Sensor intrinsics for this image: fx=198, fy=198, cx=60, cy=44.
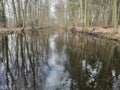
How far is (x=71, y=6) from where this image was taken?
4338cm

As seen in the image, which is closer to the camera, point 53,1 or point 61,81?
point 61,81

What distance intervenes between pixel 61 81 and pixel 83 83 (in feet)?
2.28

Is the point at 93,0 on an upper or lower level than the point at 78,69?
upper

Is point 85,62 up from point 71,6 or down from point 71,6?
down

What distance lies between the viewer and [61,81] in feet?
20.6

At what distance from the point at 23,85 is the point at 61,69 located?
A: 7.79 feet

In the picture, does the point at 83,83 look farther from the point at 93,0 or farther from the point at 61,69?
the point at 93,0

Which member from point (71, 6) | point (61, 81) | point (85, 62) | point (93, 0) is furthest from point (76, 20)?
point (61, 81)

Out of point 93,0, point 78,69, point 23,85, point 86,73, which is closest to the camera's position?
point 23,85

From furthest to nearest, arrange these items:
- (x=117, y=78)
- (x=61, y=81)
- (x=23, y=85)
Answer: (x=117, y=78) → (x=61, y=81) → (x=23, y=85)

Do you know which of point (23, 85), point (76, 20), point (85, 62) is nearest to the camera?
point (23, 85)

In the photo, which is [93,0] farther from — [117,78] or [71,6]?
[117,78]

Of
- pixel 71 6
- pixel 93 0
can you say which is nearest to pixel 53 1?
pixel 71 6

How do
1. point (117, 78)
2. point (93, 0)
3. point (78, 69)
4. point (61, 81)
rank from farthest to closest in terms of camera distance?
point (93, 0) < point (78, 69) < point (117, 78) < point (61, 81)
